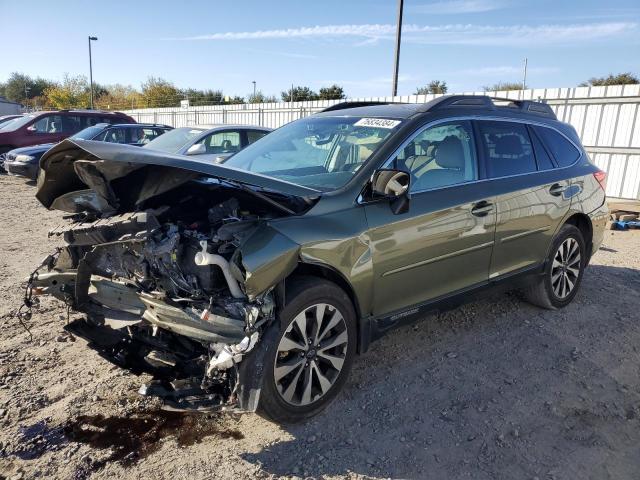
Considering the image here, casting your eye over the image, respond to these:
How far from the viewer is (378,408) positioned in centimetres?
319

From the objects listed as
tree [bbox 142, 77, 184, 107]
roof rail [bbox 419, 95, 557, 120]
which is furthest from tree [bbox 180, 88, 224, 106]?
roof rail [bbox 419, 95, 557, 120]

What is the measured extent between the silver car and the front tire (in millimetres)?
6360

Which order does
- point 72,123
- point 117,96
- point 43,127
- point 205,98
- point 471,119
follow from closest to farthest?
point 471,119
point 43,127
point 72,123
point 205,98
point 117,96

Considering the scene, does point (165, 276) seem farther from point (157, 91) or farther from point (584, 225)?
point (157, 91)

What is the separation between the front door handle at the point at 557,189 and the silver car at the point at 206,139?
230 inches

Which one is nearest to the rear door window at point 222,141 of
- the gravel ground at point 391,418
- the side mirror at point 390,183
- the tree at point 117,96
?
the gravel ground at point 391,418

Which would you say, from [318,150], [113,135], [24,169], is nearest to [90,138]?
[113,135]

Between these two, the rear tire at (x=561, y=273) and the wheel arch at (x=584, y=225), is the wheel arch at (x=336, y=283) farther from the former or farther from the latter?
the wheel arch at (x=584, y=225)

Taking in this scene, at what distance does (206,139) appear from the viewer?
9.19m

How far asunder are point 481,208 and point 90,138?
36.0 feet

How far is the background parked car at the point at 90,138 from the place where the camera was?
38.2 ft

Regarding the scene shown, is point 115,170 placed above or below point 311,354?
above

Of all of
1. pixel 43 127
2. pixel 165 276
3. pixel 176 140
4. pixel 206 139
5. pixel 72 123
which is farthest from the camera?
pixel 72 123

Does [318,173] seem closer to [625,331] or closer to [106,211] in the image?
[106,211]
